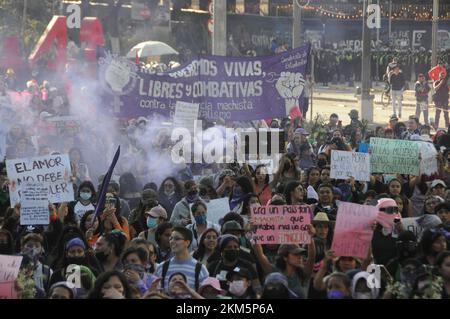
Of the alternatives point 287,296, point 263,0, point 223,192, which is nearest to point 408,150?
point 223,192

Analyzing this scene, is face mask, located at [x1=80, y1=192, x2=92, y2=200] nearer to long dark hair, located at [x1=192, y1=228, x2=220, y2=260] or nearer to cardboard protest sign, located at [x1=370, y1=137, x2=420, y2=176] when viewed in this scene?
long dark hair, located at [x1=192, y1=228, x2=220, y2=260]

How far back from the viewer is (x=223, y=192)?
11.8 meters

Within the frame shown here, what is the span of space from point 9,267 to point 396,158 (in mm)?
5379

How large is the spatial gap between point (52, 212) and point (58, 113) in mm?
10704

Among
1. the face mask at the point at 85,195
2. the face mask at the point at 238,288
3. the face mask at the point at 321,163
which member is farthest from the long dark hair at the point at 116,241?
the face mask at the point at 321,163

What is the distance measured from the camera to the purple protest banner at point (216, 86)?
14.1 m

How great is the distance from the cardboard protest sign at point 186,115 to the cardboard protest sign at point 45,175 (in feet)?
10.9

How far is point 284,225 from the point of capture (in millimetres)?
8477

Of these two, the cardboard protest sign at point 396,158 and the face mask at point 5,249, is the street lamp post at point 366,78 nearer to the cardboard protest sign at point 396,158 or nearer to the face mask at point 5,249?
the cardboard protest sign at point 396,158

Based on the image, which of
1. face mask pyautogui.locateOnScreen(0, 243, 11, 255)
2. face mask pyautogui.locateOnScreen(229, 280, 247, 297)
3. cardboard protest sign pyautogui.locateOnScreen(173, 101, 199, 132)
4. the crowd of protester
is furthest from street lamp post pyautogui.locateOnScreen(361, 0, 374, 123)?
face mask pyautogui.locateOnScreen(229, 280, 247, 297)

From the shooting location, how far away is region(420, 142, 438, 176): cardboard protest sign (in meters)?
12.2

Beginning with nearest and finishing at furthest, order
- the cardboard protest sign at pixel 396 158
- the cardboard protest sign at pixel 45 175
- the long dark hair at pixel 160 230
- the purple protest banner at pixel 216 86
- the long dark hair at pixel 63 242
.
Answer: the long dark hair at pixel 63 242
the long dark hair at pixel 160 230
the cardboard protest sign at pixel 45 175
the cardboard protest sign at pixel 396 158
the purple protest banner at pixel 216 86

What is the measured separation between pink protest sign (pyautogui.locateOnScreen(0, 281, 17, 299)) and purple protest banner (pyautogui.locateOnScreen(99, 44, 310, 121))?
257 inches
